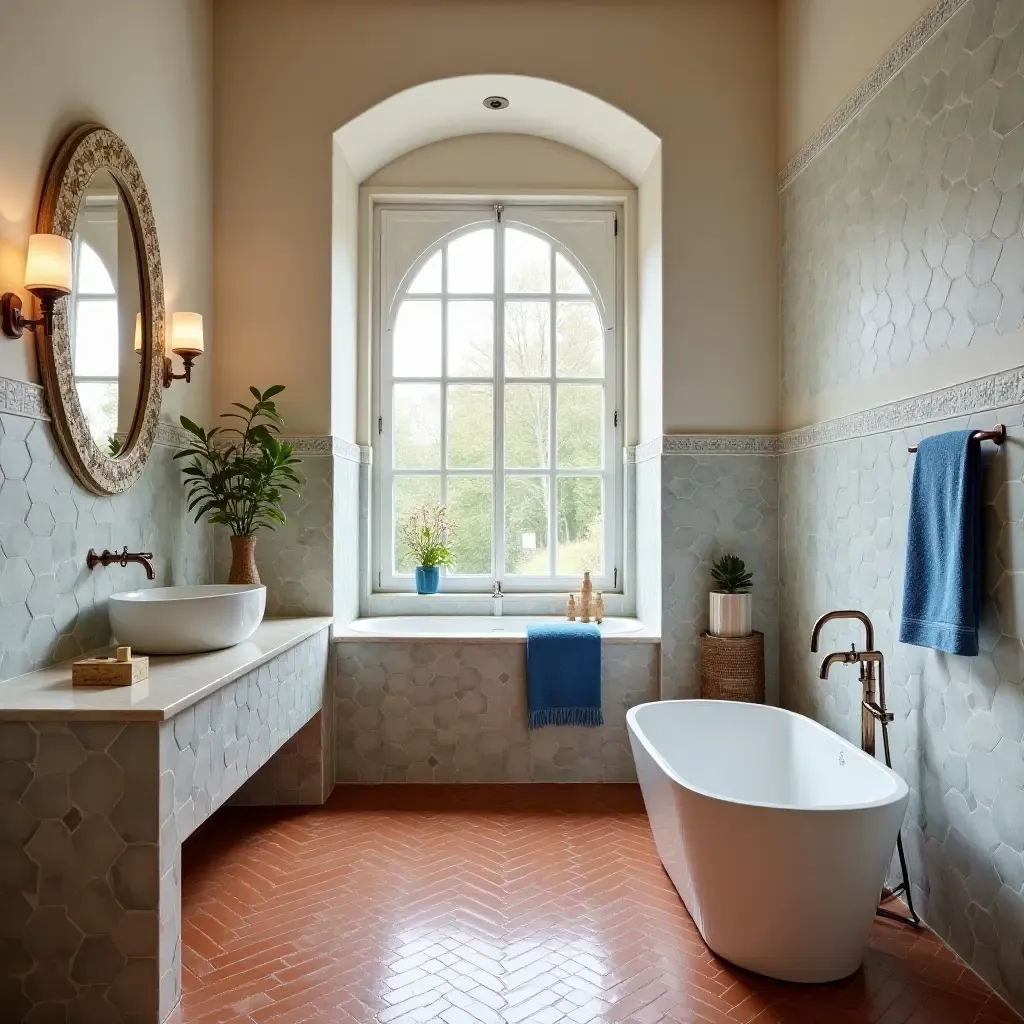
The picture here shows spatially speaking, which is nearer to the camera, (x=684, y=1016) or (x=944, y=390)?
(x=684, y=1016)

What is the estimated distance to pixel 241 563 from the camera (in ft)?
10.3

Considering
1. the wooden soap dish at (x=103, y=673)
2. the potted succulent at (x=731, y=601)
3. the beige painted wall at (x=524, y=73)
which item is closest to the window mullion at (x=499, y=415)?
the beige painted wall at (x=524, y=73)

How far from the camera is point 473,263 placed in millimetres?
4180

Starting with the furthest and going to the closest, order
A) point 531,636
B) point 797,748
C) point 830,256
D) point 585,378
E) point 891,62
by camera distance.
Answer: point 585,378, point 531,636, point 830,256, point 797,748, point 891,62

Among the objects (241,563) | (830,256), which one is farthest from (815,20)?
(241,563)

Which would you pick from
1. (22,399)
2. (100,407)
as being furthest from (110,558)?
(22,399)

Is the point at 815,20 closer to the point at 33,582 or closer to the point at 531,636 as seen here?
the point at 531,636

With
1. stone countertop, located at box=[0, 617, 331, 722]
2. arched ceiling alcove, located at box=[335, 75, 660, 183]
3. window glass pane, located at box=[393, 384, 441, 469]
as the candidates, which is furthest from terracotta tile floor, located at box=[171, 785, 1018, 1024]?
arched ceiling alcove, located at box=[335, 75, 660, 183]

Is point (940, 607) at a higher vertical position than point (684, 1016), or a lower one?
higher

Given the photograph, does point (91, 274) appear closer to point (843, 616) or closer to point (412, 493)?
point (412, 493)

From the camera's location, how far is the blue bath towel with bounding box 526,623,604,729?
3.38m

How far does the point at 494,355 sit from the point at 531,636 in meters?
1.63

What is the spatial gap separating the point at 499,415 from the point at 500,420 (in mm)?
28

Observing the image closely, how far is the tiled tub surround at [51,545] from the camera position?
2061 millimetres
